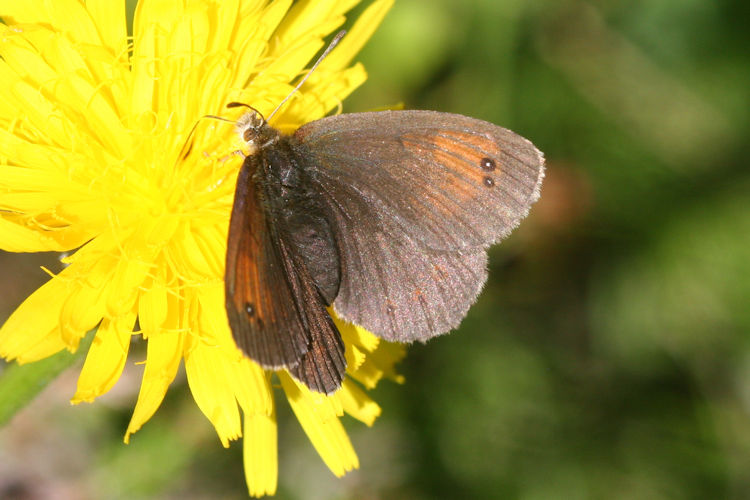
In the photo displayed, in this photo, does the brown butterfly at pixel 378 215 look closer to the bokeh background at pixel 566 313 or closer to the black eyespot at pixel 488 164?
the black eyespot at pixel 488 164

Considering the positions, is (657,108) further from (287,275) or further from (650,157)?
(287,275)

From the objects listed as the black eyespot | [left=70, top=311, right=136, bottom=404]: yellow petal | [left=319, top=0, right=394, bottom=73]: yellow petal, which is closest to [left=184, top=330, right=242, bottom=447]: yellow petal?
[left=70, top=311, right=136, bottom=404]: yellow petal

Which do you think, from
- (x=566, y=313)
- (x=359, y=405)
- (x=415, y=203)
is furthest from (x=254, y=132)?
(x=566, y=313)

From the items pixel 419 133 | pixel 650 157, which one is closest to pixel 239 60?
pixel 419 133

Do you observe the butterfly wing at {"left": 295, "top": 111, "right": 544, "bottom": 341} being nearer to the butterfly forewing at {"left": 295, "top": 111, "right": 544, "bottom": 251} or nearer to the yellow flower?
the butterfly forewing at {"left": 295, "top": 111, "right": 544, "bottom": 251}

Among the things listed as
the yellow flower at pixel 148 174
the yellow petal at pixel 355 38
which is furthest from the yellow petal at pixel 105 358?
the yellow petal at pixel 355 38

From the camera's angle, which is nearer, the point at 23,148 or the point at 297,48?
the point at 23,148

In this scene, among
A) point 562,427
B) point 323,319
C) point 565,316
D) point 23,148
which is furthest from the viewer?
point 565,316
